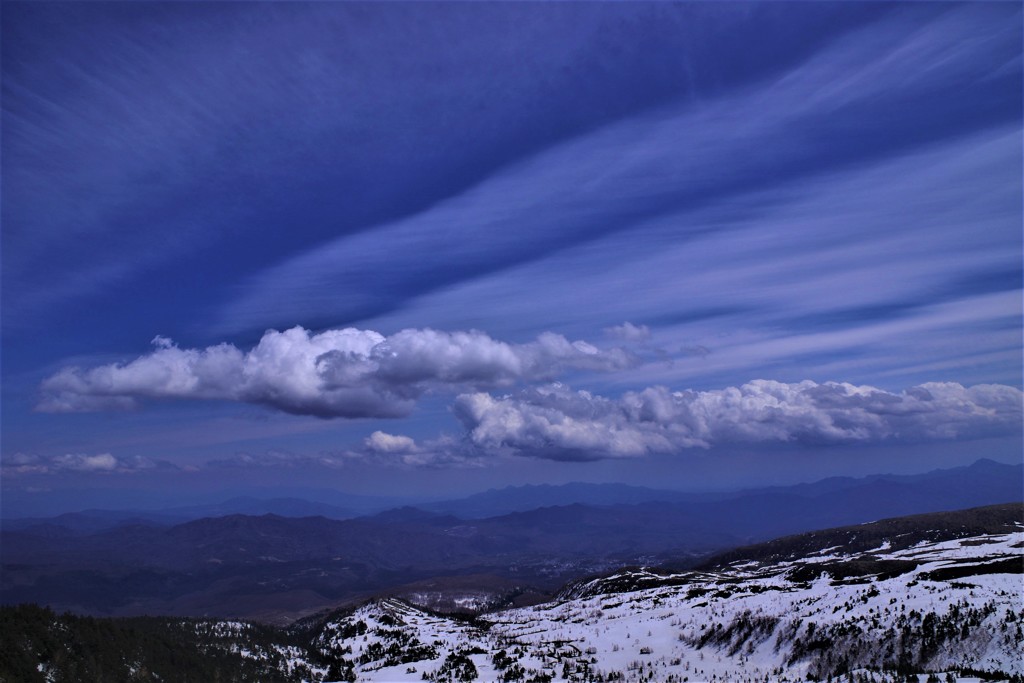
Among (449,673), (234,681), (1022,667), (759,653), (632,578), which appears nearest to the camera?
(1022,667)

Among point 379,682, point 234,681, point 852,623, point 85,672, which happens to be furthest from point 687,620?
point 85,672

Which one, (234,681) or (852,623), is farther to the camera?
(234,681)

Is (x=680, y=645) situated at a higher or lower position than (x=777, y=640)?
lower

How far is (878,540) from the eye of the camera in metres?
127

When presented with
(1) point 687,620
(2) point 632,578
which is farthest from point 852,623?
(2) point 632,578

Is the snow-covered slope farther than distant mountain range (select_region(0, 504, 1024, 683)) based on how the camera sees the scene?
No

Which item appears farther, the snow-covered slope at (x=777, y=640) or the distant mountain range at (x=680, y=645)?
the distant mountain range at (x=680, y=645)

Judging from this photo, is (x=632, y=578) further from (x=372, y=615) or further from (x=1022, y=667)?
(x=1022, y=667)

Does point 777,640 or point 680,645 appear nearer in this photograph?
point 777,640

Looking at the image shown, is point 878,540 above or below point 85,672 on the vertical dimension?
below

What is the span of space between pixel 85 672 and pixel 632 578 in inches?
3322

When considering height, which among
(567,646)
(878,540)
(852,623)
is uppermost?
(852,623)

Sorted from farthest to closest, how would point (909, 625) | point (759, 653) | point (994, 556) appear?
point (994, 556)
point (759, 653)
point (909, 625)

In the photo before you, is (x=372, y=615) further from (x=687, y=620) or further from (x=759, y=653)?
(x=759, y=653)
